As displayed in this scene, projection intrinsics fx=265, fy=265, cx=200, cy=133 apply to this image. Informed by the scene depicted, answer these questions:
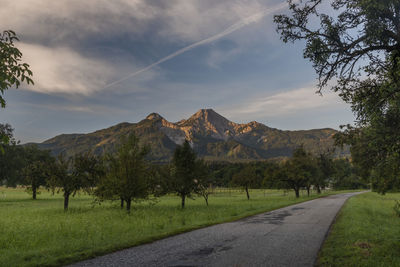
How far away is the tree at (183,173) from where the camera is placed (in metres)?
35.2

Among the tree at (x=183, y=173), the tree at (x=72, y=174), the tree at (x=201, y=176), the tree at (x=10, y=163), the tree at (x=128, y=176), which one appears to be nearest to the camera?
the tree at (x=128, y=176)

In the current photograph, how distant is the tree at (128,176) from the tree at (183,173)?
15.0ft

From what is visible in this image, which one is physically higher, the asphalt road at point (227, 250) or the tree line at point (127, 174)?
the tree line at point (127, 174)

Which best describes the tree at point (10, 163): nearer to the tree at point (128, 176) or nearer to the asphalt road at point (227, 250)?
the tree at point (128, 176)

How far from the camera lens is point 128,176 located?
29266 mm

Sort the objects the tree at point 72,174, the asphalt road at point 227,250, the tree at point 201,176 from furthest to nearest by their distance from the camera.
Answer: the tree at point 201,176
the tree at point 72,174
the asphalt road at point 227,250

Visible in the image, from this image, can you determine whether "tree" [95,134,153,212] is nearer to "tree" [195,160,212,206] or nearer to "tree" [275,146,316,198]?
"tree" [195,160,212,206]

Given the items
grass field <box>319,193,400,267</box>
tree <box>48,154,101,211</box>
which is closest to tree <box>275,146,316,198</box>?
tree <box>48,154,101,211</box>

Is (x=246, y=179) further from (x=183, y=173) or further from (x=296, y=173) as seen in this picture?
(x=183, y=173)

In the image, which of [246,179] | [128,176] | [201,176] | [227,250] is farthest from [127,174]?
[246,179]

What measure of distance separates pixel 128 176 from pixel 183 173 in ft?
27.8

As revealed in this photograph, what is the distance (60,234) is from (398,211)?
3015cm

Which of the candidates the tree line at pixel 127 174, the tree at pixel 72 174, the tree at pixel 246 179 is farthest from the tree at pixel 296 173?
the tree at pixel 72 174

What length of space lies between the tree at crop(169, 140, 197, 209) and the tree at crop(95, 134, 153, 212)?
457 cm
